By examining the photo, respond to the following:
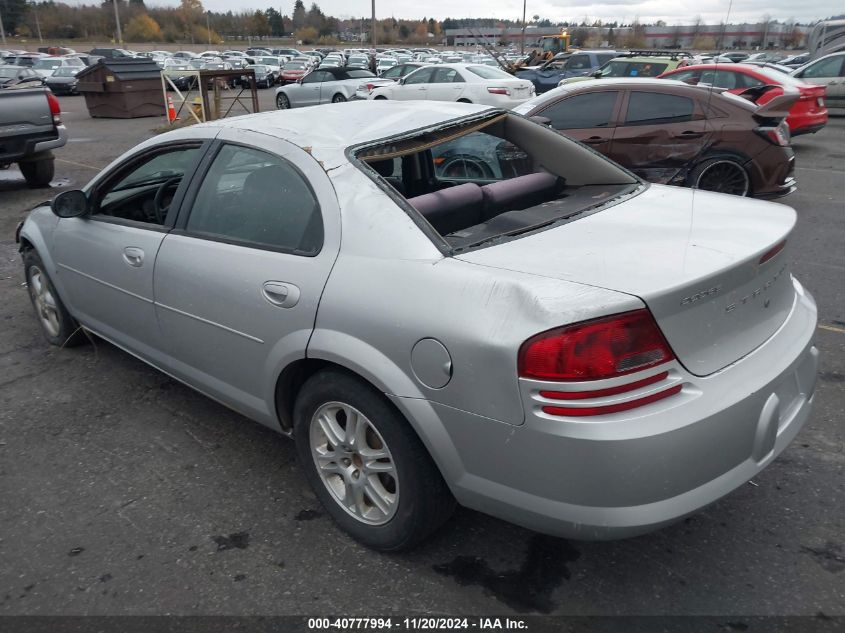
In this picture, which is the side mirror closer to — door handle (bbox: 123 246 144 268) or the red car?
door handle (bbox: 123 246 144 268)

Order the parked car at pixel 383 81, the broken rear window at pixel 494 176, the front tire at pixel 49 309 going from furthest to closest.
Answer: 1. the parked car at pixel 383 81
2. the front tire at pixel 49 309
3. the broken rear window at pixel 494 176

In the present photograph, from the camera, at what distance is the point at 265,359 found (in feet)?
8.95

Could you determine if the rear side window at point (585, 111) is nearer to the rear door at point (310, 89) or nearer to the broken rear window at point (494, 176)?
the broken rear window at point (494, 176)

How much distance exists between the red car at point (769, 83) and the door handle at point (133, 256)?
10247 mm

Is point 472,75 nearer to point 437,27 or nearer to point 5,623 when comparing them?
point 5,623

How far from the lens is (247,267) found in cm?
279

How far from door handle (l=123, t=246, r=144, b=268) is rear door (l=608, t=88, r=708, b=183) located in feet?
19.0

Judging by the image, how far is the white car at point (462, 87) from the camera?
1608cm

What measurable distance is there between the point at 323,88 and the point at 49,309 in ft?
61.0

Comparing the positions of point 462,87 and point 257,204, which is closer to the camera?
point 257,204

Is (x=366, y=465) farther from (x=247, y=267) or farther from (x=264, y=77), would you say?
(x=264, y=77)

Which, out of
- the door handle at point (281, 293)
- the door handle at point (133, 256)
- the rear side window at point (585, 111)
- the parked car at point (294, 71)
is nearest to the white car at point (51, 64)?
the parked car at point (294, 71)

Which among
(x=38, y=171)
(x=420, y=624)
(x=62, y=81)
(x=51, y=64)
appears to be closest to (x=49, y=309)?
(x=420, y=624)

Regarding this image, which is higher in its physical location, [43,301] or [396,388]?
[396,388]
